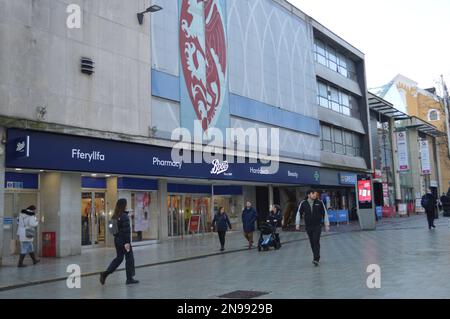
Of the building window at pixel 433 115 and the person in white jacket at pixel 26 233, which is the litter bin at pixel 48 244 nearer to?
the person in white jacket at pixel 26 233

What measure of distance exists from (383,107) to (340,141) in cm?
1069

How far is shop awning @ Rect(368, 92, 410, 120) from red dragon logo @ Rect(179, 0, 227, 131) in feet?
74.0

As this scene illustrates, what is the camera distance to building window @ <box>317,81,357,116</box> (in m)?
35.7

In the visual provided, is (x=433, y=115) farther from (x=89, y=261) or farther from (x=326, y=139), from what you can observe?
(x=89, y=261)

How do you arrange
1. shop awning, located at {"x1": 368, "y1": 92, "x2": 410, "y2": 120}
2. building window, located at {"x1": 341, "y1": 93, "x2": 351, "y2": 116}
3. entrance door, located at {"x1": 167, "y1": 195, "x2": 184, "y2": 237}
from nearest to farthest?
1. entrance door, located at {"x1": 167, "y1": 195, "x2": 184, "y2": 237}
2. building window, located at {"x1": 341, "y1": 93, "x2": 351, "y2": 116}
3. shop awning, located at {"x1": 368, "y1": 92, "x2": 410, "y2": 120}

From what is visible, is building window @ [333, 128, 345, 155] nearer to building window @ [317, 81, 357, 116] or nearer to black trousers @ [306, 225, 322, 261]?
building window @ [317, 81, 357, 116]

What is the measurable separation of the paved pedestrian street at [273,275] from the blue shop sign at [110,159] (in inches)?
124

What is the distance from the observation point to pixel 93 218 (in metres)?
19.2

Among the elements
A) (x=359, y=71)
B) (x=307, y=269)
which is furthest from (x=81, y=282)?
(x=359, y=71)

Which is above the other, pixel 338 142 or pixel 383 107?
pixel 383 107

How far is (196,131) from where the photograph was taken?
22.0 metres

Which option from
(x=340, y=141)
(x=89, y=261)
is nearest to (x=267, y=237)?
(x=89, y=261)

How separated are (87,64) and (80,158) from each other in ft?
11.1

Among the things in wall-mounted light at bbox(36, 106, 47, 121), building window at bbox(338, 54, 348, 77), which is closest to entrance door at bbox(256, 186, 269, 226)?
building window at bbox(338, 54, 348, 77)
